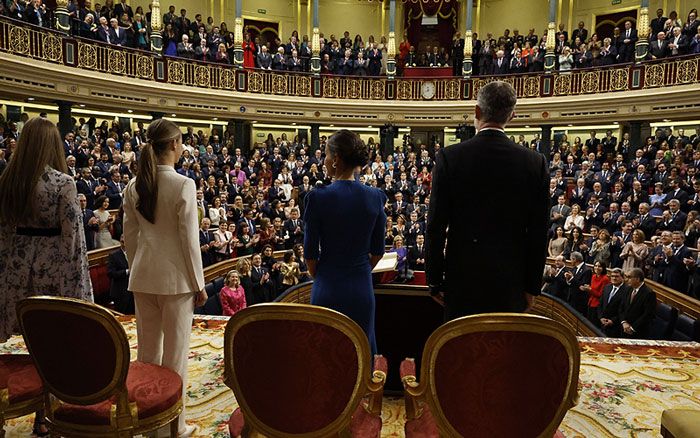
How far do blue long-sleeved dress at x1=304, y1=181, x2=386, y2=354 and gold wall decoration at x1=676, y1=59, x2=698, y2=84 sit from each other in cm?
1280

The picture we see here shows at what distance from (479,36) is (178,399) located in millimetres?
19266

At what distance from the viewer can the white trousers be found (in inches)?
86.1

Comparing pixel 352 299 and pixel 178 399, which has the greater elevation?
pixel 352 299

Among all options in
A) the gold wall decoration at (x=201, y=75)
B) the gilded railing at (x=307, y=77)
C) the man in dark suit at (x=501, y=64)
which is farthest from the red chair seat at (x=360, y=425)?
the man in dark suit at (x=501, y=64)

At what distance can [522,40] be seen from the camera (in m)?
15.8

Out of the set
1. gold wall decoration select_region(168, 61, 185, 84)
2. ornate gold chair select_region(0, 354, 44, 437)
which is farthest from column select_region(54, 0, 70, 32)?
ornate gold chair select_region(0, 354, 44, 437)

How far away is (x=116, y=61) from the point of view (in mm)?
12062

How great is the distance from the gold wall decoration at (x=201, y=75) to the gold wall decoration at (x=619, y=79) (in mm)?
10904

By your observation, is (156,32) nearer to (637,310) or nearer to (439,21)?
(439,21)

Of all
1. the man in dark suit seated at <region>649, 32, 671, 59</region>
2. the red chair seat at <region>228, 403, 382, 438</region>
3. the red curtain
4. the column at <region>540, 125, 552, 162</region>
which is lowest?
the red chair seat at <region>228, 403, 382, 438</region>

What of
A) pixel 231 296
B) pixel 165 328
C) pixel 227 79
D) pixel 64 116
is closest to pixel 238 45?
pixel 227 79

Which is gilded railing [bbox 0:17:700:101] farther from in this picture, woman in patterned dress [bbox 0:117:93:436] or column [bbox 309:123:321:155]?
woman in patterned dress [bbox 0:117:93:436]

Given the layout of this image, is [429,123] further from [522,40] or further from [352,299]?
[352,299]

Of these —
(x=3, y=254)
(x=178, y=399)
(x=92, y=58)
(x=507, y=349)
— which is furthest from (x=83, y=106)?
(x=507, y=349)
